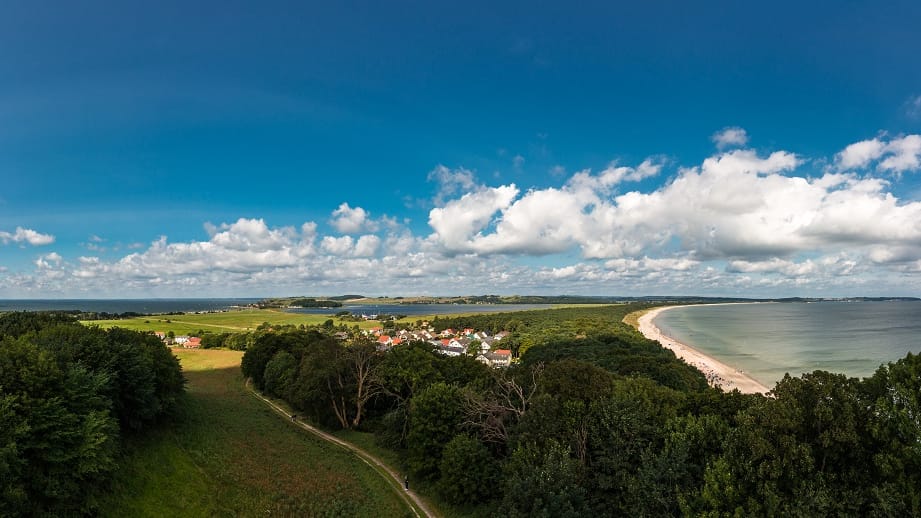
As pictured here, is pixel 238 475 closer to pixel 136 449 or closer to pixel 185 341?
pixel 136 449

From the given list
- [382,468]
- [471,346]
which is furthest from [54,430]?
[471,346]

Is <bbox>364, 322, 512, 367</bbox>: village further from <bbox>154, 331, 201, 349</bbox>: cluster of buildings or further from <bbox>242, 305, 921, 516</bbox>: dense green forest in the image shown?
<bbox>242, 305, 921, 516</bbox>: dense green forest

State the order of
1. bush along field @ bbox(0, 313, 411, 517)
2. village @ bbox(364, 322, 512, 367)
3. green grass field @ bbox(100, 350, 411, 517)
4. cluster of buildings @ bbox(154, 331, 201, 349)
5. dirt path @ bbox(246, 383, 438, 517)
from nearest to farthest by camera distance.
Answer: bush along field @ bbox(0, 313, 411, 517)
green grass field @ bbox(100, 350, 411, 517)
dirt path @ bbox(246, 383, 438, 517)
village @ bbox(364, 322, 512, 367)
cluster of buildings @ bbox(154, 331, 201, 349)

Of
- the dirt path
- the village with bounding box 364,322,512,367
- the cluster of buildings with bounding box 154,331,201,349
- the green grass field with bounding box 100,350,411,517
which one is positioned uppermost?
the green grass field with bounding box 100,350,411,517

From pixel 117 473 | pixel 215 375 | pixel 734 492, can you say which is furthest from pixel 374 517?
pixel 215 375

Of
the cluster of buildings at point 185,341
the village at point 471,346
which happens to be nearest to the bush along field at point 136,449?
the village at point 471,346

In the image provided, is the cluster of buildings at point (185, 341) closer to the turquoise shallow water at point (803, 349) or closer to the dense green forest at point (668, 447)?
the dense green forest at point (668, 447)

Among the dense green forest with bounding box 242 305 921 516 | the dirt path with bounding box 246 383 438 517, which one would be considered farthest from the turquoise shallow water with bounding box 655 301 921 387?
the dirt path with bounding box 246 383 438 517
